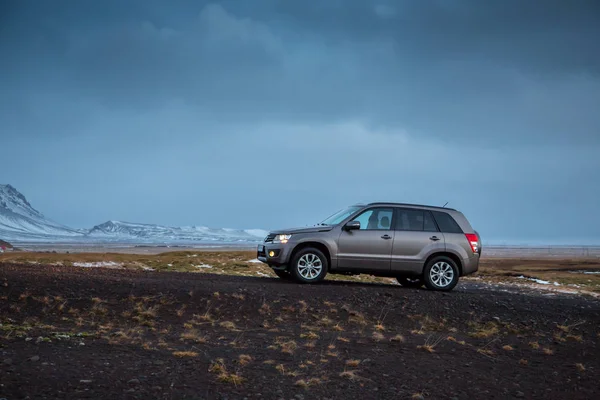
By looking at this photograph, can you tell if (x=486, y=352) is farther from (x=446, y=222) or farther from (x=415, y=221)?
A: (x=446, y=222)

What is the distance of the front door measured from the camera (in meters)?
15.2

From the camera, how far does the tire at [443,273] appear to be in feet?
51.3

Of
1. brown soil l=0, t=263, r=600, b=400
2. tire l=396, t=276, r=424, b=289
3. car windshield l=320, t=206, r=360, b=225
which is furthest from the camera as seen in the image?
tire l=396, t=276, r=424, b=289

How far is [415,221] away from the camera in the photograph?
15820 millimetres

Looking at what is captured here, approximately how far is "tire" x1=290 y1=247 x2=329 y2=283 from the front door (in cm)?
47

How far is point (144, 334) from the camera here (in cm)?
1016

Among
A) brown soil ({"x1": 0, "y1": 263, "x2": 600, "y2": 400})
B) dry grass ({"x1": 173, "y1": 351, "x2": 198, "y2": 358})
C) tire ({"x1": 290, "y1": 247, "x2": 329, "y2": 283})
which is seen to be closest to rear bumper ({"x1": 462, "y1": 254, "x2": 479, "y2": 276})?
brown soil ({"x1": 0, "y1": 263, "x2": 600, "y2": 400})

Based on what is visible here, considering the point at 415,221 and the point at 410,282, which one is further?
the point at 410,282

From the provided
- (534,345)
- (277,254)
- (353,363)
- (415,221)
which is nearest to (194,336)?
(353,363)

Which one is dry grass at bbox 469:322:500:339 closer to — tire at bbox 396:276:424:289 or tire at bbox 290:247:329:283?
tire at bbox 290:247:329:283

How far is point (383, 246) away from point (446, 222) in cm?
189

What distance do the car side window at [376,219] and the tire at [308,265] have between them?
1.33 m

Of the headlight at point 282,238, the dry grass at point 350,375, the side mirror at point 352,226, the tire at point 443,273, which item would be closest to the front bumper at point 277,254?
the headlight at point 282,238

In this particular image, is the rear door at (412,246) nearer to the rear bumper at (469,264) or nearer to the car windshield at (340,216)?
the rear bumper at (469,264)
